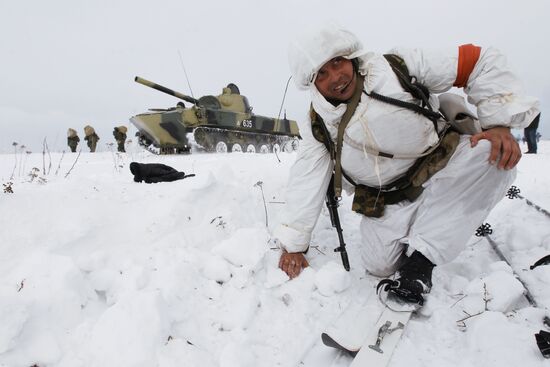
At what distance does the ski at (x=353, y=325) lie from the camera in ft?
5.04

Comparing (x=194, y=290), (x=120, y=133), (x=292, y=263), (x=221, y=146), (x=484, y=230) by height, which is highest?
(x=120, y=133)

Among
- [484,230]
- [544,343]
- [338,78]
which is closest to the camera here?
[544,343]

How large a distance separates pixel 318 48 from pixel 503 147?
1.17m

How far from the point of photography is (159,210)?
2.41 meters

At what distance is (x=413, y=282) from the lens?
192 cm

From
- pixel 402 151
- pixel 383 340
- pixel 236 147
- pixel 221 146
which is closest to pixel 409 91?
pixel 402 151

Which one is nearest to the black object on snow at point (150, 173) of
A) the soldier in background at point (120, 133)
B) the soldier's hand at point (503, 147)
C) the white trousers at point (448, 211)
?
the white trousers at point (448, 211)

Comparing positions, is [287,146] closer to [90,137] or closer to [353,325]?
[90,137]

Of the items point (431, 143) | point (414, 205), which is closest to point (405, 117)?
point (431, 143)

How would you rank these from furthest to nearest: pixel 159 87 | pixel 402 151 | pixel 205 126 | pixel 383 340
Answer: pixel 205 126, pixel 159 87, pixel 402 151, pixel 383 340

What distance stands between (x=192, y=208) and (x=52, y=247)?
92 centimetres

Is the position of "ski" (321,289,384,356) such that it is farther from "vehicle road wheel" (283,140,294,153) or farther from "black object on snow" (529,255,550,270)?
"vehicle road wheel" (283,140,294,153)

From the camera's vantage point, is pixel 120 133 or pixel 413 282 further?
pixel 120 133

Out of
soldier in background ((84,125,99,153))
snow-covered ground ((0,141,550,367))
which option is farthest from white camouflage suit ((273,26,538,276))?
soldier in background ((84,125,99,153))
